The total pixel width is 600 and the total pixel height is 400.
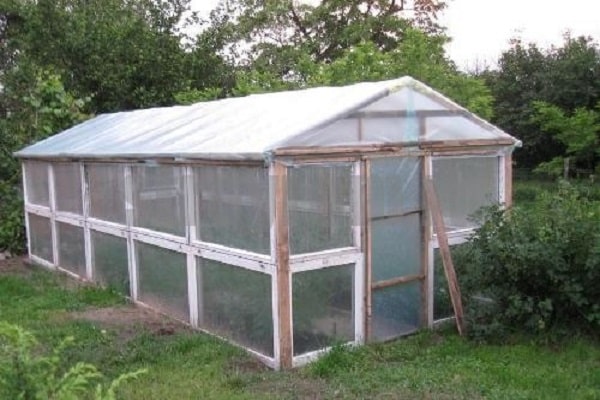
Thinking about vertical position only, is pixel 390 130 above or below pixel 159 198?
above

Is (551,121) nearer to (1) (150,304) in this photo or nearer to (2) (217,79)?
(2) (217,79)

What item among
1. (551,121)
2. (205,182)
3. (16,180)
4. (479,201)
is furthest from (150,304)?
(551,121)

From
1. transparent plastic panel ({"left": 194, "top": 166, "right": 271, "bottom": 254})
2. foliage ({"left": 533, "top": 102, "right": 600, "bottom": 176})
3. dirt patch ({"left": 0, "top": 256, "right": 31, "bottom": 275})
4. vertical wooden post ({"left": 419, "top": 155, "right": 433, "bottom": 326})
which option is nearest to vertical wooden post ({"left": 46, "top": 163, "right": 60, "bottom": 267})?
dirt patch ({"left": 0, "top": 256, "right": 31, "bottom": 275})

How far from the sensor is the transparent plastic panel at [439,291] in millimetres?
6734

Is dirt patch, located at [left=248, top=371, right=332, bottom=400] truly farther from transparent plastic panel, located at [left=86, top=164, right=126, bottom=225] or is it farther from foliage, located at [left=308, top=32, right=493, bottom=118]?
foliage, located at [left=308, top=32, right=493, bottom=118]

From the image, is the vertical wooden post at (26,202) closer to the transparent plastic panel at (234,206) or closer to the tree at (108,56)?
the tree at (108,56)

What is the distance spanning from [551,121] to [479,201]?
41.4 feet

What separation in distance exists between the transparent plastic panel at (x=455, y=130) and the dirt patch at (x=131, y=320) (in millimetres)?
3150

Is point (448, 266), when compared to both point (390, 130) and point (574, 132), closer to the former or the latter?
point (390, 130)

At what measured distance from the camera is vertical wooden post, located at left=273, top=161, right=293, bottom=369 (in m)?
5.50

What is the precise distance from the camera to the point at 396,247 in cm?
648

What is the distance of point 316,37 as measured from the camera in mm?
26547

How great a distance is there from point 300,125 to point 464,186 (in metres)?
2.13

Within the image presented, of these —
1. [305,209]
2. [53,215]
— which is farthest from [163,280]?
[53,215]
